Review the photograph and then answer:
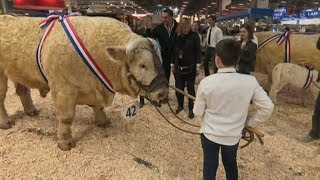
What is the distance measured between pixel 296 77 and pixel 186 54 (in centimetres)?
208

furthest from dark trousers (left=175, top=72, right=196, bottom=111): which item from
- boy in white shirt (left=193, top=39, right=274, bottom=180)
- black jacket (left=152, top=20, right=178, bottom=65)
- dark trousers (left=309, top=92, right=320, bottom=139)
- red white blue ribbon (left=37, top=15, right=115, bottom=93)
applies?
boy in white shirt (left=193, top=39, right=274, bottom=180)

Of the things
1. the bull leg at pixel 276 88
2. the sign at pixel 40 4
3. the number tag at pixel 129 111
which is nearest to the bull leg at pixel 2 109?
the number tag at pixel 129 111

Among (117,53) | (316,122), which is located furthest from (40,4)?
(316,122)

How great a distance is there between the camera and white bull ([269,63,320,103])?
18.0ft

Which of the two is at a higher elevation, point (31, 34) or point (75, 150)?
point (31, 34)

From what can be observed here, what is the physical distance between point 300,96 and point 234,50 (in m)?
4.71

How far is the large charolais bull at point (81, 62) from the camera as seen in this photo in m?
2.89

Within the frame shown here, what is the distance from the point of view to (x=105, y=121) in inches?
169

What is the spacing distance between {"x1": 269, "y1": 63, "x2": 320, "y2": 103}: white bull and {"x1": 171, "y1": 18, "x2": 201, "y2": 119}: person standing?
1.63 metres

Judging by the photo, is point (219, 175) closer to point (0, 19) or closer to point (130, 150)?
point (130, 150)

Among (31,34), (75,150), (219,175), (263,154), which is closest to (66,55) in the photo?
(31,34)

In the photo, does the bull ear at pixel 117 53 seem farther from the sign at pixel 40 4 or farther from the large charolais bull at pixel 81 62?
the sign at pixel 40 4

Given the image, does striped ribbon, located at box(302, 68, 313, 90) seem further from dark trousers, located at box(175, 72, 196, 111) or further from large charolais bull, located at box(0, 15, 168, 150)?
large charolais bull, located at box(0, 15, 168, 150)

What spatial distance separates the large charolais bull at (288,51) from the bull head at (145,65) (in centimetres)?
395
